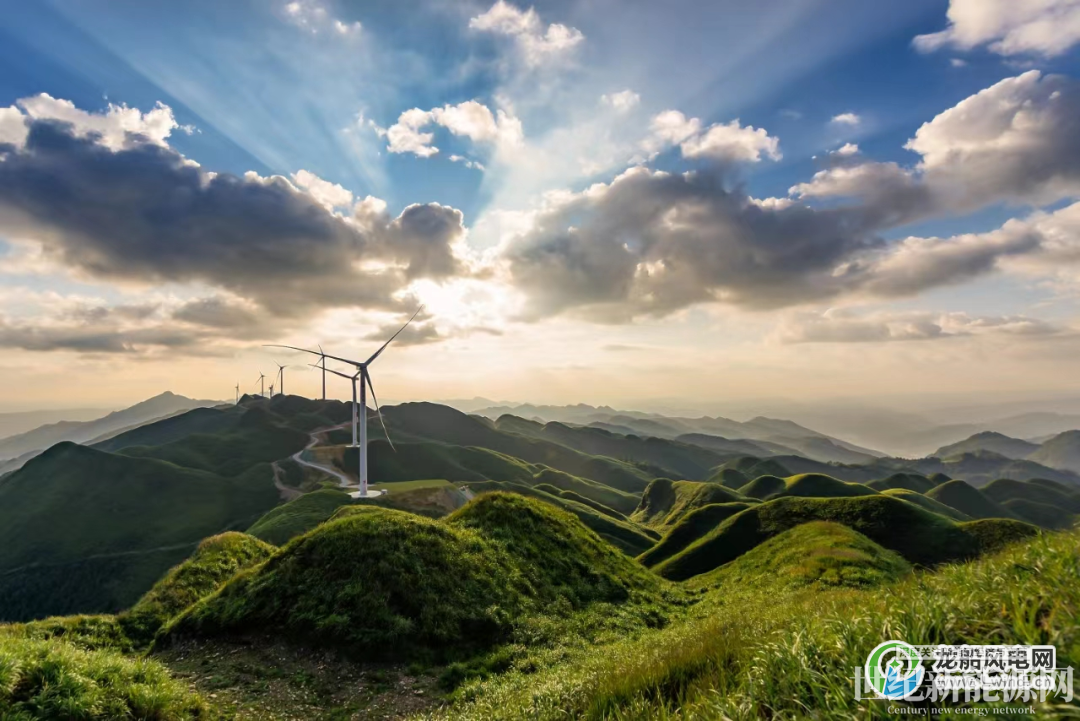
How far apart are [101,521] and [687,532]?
15156 cm

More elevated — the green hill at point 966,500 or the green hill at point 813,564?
the green hill at point 813,564

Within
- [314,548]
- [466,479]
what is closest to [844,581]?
[314,548]

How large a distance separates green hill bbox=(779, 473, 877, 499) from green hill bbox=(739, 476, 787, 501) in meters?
8.73

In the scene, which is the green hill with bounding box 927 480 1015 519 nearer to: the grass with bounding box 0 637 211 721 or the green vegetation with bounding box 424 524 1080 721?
the green vegetation with bounding box 424 524 1080 721

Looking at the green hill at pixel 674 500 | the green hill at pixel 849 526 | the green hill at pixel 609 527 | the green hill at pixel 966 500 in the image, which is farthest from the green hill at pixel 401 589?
the green hill at pixel 966 500

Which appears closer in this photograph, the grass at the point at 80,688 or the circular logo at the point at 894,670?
the circular logo at the point at 894,670

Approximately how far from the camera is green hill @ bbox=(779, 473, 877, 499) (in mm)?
134875

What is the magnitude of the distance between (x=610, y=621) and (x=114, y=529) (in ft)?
492

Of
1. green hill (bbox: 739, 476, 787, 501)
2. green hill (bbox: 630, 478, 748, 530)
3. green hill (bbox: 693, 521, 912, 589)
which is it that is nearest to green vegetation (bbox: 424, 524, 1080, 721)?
green hill (bbox: 693, 521, 912, 589)

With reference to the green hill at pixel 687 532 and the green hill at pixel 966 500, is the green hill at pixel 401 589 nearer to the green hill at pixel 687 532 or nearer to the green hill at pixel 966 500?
the green hill at pixel 687 532

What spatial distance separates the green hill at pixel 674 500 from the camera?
148 m

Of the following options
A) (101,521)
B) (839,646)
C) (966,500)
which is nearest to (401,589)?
→ (839,646)

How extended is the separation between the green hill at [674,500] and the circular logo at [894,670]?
139888 millimetres

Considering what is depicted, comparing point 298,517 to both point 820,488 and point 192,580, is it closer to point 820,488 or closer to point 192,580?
point 192,580
